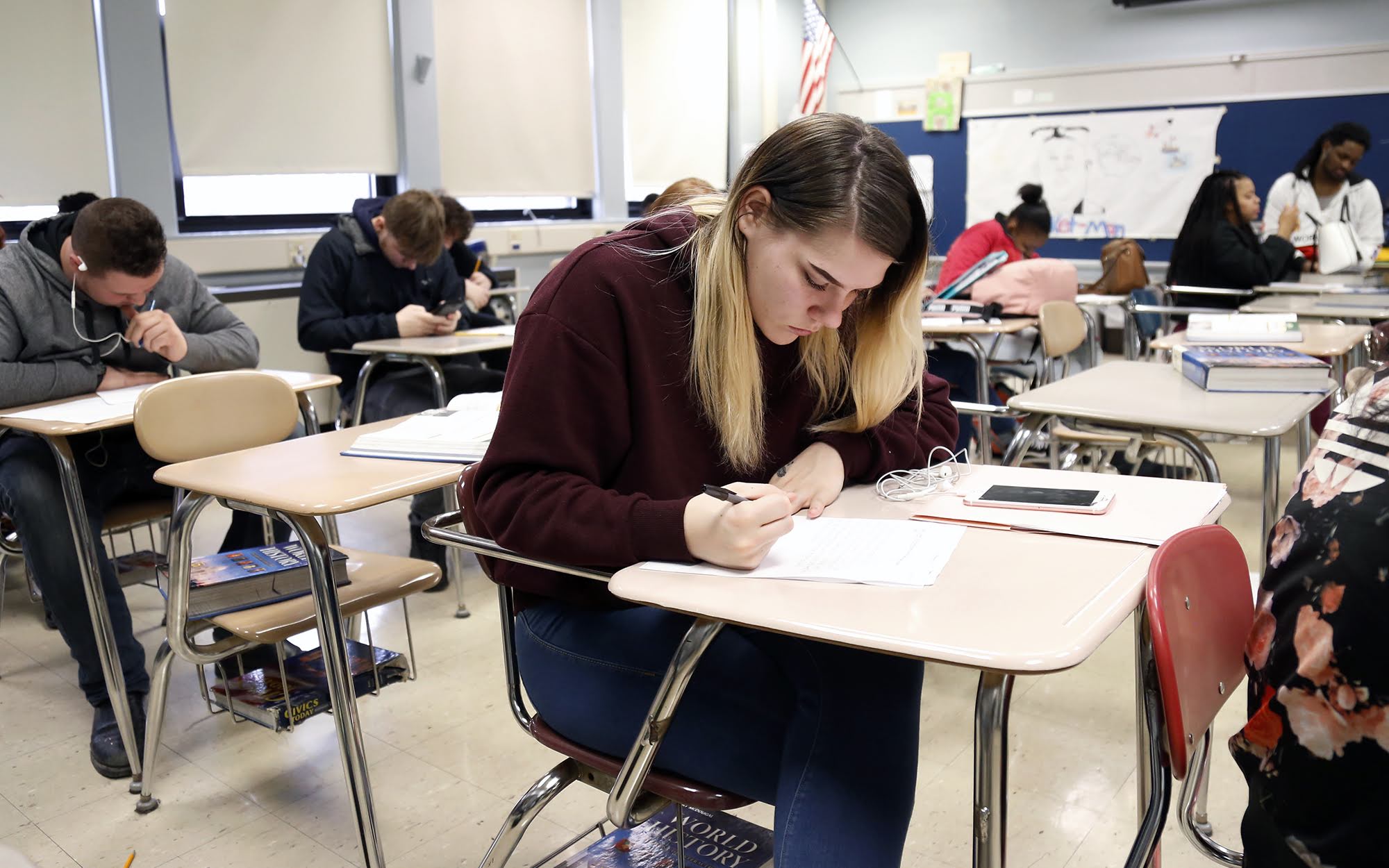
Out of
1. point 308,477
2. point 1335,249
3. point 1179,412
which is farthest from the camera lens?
point 1335,249

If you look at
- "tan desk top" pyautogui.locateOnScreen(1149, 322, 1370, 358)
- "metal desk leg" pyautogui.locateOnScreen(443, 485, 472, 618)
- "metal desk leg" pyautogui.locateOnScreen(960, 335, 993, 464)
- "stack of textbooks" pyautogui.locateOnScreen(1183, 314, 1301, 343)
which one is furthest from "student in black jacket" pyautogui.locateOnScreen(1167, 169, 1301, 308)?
"metal desk leg" pyautogui.locateOnScreen(443, 485, 472, 618)

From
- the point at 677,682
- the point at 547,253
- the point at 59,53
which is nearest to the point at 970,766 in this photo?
the point at 677,682

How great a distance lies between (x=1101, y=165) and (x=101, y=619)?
6.98 meters

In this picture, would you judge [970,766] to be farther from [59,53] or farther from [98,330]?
[59,53]

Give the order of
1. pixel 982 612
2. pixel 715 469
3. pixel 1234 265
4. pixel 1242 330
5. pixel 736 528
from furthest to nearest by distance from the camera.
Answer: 1. pixel 1234 265
2. pixel 1242 330
3. pixel 715 469
4. pixel 736 528
5. pixel 982 612

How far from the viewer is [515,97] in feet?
19.9

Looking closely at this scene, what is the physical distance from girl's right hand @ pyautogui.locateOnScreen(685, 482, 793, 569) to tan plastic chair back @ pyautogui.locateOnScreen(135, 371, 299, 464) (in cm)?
123

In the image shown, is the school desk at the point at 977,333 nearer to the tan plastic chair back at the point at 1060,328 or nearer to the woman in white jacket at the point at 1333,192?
the tan plastic chair back at the point at 1060,328

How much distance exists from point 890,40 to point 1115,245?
9.72 feet

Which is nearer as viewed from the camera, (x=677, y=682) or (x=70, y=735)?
(x=677, y=682)

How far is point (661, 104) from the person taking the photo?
714 cm

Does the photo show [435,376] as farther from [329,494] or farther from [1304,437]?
[1304,437]

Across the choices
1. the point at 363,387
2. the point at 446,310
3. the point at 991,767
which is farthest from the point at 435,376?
the point at 991,767

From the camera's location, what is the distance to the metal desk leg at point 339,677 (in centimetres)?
145
